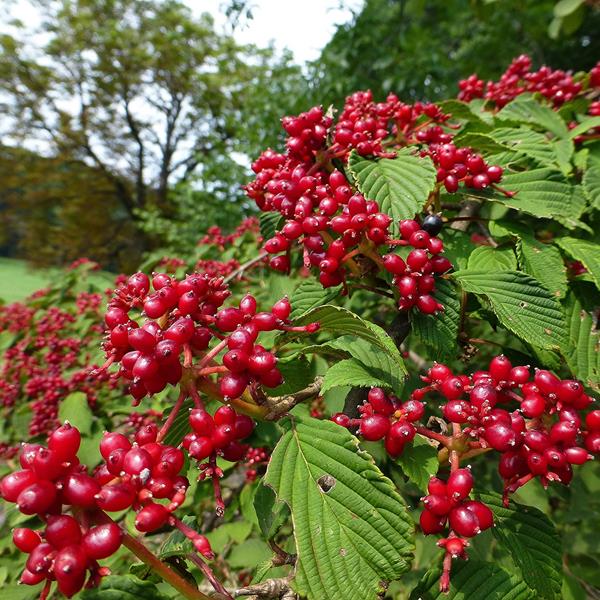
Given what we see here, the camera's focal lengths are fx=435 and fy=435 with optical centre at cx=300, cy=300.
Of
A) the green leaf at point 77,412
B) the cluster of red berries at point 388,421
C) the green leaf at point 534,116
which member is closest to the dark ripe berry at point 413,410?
the cluster of red berries at point 388,421

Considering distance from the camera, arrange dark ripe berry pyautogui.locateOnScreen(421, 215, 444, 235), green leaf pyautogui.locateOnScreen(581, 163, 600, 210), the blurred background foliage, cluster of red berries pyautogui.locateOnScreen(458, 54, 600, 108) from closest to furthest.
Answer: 1. dark ripe berry pyautogui.locateOnScreen(421, 215, 444, 235)
2. green leaf pyautogui.locateOnScreen(581, 163, 600, 210)
3. cluster of red berries pyautogui.locateOnScreen(458, 54, 600, 108)
4. the blurred background foliage

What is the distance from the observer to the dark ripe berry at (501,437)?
2.91 feet

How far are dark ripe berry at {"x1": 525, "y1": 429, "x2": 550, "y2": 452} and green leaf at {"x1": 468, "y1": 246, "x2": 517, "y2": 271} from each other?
55 centimetres

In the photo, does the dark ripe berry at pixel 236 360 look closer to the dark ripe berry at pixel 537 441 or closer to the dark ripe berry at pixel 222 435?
the dark ripe berry at pixel 222 435

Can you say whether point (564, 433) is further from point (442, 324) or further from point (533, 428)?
point (442, 324)

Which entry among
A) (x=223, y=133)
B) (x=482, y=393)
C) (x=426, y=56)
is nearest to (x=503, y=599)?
(x=482, y=393)

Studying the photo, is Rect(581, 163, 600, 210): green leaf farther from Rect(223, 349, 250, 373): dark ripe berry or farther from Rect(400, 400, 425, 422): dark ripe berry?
Rect(223, 349, 250, 373): dark ripe berry

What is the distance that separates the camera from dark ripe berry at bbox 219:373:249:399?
0.90 meters

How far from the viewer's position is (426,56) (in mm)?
7008

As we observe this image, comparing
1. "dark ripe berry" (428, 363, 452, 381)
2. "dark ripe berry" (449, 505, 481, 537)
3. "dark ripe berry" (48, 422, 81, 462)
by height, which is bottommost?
"dark ripe berry" (449, 505, 481, 537)

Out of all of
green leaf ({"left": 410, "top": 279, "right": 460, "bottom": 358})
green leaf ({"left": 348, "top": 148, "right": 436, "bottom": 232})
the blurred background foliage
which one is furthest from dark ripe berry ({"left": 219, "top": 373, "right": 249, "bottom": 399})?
the blurred background foliage

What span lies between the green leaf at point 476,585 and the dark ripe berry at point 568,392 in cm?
46

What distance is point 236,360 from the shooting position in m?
0.90

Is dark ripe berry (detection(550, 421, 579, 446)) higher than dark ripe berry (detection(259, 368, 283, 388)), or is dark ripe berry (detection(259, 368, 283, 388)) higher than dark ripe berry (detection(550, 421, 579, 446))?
dark ripe berry (detection(259, 368, 283, 388))
